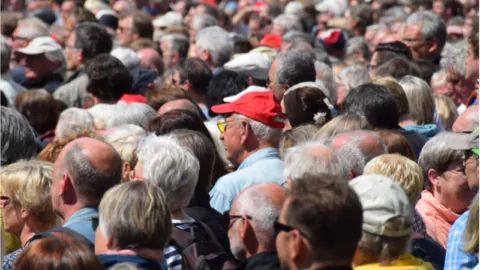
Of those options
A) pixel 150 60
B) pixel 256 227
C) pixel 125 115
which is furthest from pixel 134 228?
pixel 150 60

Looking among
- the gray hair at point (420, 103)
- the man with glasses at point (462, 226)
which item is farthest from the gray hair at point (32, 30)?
the man with glasses at point (462, 226)

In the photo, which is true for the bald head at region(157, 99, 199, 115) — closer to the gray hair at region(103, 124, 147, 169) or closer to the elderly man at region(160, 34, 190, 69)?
the gray hair at region(103, 124, 147, 169)

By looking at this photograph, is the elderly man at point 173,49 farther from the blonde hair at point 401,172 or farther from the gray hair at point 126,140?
the blonde hair at point 401,172

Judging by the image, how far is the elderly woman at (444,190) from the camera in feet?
17.5

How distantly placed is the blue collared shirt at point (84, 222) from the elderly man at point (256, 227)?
2.42 ft

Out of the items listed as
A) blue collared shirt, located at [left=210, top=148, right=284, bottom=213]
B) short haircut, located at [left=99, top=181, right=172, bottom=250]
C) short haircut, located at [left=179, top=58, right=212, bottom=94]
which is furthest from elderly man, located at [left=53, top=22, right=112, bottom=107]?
short haircut, located at [left=99, top=181, right=172, bottom=250]

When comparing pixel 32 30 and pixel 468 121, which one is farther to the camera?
pixel 32 30

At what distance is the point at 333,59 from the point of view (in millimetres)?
11383

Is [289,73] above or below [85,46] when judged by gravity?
above

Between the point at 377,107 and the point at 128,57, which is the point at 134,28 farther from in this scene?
the point at 377,107

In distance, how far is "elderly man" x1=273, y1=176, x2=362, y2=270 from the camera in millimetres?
3344

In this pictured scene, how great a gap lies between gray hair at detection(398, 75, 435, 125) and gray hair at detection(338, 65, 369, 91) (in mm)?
1340

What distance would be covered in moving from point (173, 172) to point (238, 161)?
4.26 ft

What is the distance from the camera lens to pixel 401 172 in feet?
16.1
